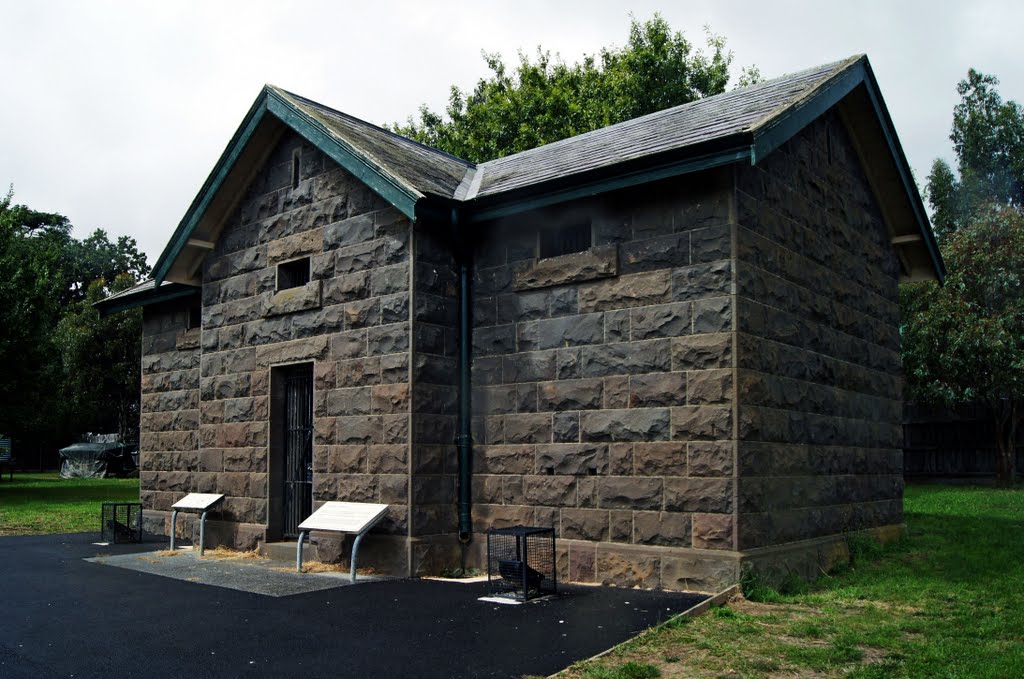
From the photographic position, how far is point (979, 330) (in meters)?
22.6

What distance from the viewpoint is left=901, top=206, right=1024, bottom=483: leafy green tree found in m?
22.5

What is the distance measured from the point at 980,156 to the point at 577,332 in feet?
119

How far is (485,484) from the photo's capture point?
412 inches

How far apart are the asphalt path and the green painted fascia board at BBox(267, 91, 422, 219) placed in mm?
4327

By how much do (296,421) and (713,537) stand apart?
6.05 meters

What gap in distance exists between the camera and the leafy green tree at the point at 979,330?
22.5 meters

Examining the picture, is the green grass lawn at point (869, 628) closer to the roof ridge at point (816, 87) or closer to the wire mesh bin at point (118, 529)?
the roof ridge at point (816, 87)

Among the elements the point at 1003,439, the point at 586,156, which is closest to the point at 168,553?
the point at 586,156

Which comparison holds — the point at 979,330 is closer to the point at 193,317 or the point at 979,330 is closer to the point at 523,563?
the point at 523,563

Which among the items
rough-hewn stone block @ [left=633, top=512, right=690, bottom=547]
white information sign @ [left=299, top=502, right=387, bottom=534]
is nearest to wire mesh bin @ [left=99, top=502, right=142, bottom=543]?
white information sign @ [left=299, top=502, right=387, bottom=534]

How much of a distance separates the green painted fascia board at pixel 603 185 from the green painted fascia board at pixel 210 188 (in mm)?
3732

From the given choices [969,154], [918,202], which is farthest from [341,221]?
[969,154]

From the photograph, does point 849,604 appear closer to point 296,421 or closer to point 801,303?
point 801,303

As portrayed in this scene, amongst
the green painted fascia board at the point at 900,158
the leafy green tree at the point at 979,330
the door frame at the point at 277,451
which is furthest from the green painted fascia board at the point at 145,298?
the leafy green tree at the point at 979,330
